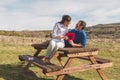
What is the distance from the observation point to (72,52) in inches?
325

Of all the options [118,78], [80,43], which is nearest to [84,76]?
[118,78]

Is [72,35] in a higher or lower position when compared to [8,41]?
higher

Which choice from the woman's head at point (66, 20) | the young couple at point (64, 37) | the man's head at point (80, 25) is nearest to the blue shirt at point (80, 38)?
the young couple at point (64, 37)

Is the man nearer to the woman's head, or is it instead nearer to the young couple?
the young couple

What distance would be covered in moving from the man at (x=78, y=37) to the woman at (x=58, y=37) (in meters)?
0.23

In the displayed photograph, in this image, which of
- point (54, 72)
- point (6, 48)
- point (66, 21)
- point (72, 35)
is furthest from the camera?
point (6, 48)

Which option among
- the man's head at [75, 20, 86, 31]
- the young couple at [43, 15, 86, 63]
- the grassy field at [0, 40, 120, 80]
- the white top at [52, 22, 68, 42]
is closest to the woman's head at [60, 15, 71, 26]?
the young couple at [43, 15, 86, 63]

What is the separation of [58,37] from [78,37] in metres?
0.87

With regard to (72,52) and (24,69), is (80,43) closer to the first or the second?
(72,52)

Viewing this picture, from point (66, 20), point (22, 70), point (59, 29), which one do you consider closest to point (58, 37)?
point (59, 29)

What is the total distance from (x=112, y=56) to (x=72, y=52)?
24.5ft

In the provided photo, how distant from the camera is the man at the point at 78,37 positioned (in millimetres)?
9041

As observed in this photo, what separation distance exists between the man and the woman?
0.23 metres

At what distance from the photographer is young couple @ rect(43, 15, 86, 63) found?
8.67m
